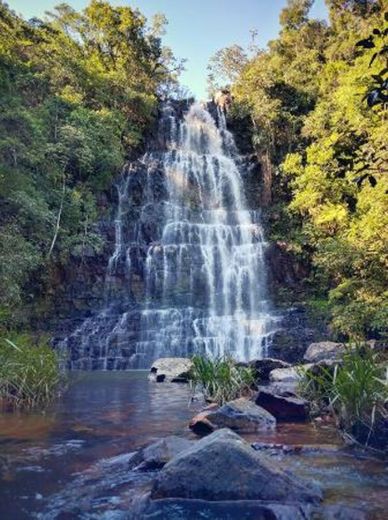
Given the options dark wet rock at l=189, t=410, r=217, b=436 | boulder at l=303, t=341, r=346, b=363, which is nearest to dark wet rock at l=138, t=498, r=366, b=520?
dark wet rock at l=189, t=410, r=217, b=436

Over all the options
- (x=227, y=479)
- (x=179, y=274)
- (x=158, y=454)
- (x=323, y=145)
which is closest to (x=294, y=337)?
(x=179, y=274)

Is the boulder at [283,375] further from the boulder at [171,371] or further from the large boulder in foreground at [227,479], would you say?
the large boulder in foreground at [227,479]

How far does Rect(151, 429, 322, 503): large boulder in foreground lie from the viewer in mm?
3871

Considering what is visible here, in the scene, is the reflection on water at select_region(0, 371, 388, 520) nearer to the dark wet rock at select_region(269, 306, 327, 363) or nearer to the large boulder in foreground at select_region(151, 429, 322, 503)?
the large boulder in foreground at select_region(151, 429, 322, 503)

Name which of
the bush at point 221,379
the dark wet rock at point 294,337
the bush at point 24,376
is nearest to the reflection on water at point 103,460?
the bush at point 24,376

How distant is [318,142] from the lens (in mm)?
23844

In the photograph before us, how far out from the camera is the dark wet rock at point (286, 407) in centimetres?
729

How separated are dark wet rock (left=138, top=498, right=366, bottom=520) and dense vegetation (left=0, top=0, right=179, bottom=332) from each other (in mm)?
10002

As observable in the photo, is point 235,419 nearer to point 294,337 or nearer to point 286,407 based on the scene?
point 286,407

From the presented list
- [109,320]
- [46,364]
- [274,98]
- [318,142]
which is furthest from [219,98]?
[46,364]

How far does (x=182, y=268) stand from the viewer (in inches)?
814

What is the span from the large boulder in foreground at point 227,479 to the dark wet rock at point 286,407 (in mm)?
3207

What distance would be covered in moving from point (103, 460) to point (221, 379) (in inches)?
132

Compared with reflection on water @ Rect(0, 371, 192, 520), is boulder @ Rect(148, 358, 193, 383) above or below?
above
